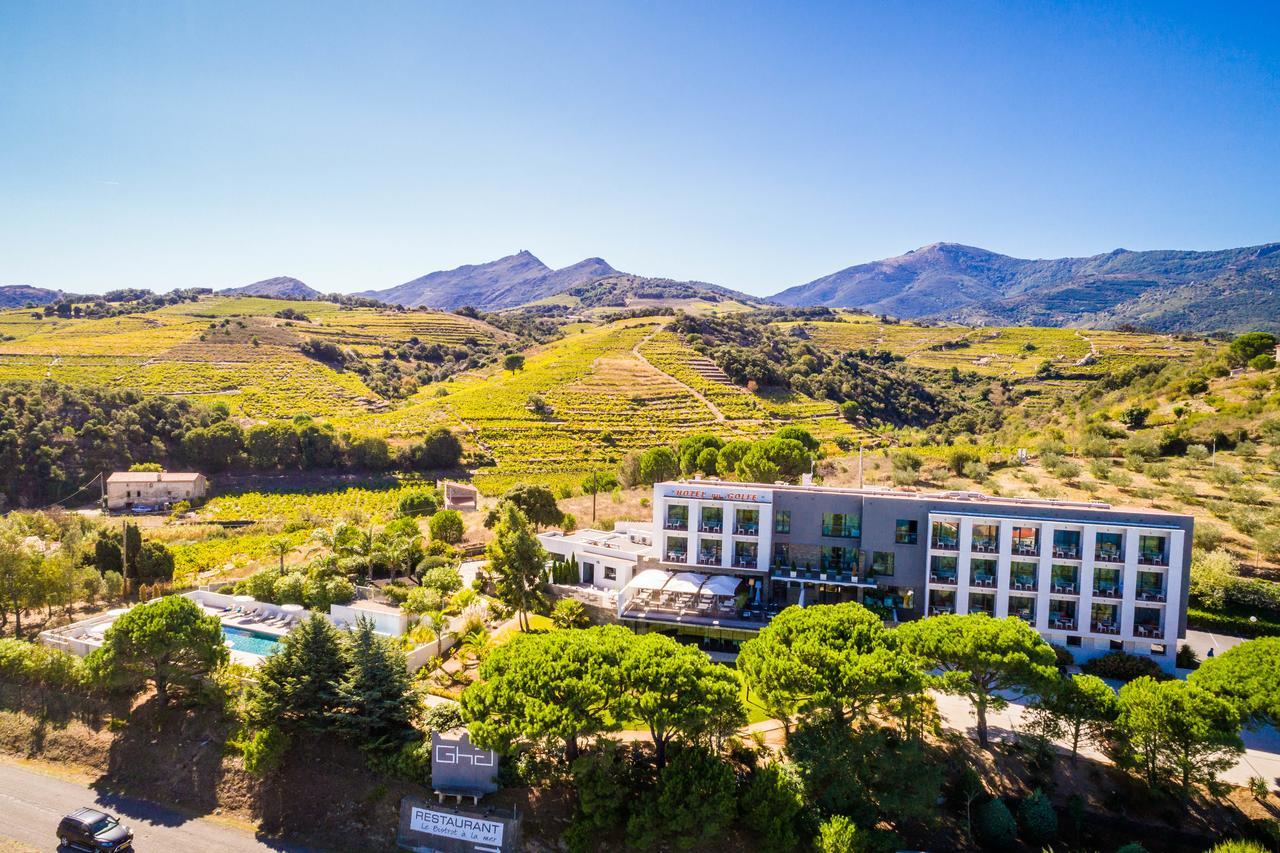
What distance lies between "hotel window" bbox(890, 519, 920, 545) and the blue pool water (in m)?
28.0

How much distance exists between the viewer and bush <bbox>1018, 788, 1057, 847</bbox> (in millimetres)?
20609

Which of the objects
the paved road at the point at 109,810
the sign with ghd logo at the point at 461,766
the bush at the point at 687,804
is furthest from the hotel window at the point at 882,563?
the paved road at the point at 109,810

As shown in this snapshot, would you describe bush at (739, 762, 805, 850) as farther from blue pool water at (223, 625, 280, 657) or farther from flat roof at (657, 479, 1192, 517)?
blue pool water at (223, 625, 280, 657)

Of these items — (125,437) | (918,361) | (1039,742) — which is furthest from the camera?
(918,361)

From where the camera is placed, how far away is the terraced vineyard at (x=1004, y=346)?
104 metres

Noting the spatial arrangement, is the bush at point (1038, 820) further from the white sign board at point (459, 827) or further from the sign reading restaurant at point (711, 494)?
the white sign board at point (459, 827)

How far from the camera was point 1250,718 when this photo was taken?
21188 mm

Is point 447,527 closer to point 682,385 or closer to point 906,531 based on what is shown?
point 906,531

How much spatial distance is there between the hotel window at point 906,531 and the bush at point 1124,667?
332 inches

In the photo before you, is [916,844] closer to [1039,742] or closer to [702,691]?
[1039,742]

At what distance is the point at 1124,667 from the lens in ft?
88.0

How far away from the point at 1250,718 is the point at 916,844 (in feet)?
38.1

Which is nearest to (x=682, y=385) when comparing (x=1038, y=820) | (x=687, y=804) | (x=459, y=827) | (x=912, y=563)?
(x=912, y=563)

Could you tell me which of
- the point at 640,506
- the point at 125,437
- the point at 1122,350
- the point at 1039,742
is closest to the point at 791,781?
the point at 1039,742
